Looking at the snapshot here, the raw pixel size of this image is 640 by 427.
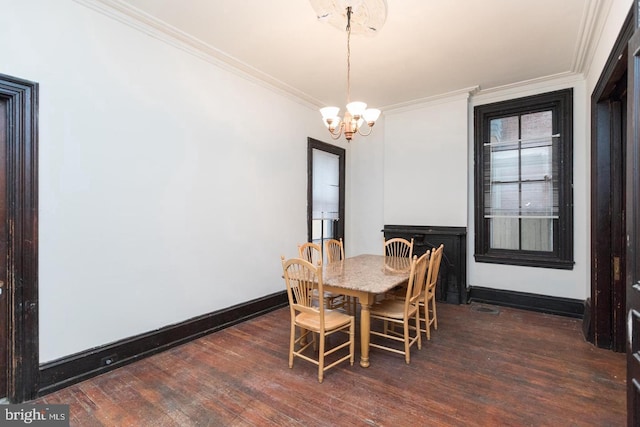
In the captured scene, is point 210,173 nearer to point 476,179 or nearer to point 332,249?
point 332,249

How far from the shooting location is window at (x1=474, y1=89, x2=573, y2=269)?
4.09 m

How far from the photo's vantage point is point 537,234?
14.2 feet

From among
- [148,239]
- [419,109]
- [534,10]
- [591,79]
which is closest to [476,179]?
[419,109]

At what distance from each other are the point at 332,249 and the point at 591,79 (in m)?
3.48

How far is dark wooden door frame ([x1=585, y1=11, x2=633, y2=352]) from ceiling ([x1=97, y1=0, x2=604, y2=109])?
0.74 m

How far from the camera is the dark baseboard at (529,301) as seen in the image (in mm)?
4000

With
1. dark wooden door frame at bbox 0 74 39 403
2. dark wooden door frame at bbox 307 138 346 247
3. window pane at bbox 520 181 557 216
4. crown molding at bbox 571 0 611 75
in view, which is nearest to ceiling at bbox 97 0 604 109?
crown molding at bbox 571 0 611 75

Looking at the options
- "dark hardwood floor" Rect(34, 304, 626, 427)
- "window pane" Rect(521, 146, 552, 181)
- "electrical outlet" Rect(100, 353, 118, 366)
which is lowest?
"dark hardwood floor" Rect(34, 304, 626, 427)

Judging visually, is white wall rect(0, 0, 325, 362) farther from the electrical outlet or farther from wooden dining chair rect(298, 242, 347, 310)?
wooden dining chair rect(298, 242, 347, 310)

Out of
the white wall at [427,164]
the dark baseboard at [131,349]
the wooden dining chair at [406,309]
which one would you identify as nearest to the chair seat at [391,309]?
the wooden dining chair at [406,309]

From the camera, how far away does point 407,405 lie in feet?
7.11

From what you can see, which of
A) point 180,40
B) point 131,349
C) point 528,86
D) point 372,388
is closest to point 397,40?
point 180,40

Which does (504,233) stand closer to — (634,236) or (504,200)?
(504,200)

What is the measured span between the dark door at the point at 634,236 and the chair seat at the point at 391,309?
5.09 ft
